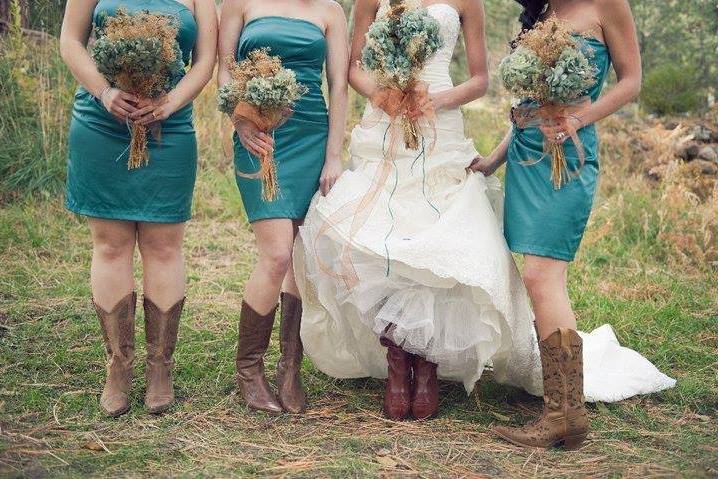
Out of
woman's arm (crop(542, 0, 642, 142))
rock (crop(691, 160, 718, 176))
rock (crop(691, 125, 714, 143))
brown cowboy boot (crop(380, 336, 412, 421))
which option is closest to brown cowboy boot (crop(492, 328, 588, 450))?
brown cowboy boot (crop(380, 336, 412, 421))

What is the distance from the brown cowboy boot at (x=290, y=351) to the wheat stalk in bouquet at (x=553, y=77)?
148 centimetres

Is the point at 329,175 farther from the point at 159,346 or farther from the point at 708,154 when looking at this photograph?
the point at 708,154

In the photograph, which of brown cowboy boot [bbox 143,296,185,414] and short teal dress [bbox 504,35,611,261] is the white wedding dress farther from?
brown cowboy boot [bbox 143,296,185,414]

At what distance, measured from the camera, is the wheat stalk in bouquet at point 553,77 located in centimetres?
323

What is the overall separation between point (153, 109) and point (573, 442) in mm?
2408

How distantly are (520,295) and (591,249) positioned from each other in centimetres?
312

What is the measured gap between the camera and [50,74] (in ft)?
24.8

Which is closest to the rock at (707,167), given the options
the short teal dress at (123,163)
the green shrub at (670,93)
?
the green shrub at (670,93)

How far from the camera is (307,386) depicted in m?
4.38

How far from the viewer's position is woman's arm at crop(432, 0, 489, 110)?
12.7 feet

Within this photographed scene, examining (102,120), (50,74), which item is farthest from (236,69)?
(50,74)

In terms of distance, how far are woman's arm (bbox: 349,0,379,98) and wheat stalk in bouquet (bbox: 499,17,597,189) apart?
0.81 metres

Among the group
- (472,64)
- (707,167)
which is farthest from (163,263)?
(707,167)

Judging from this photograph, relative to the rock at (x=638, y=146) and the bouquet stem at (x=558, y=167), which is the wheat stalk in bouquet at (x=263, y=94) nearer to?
the bouquet stem at (x=558, y=167)
